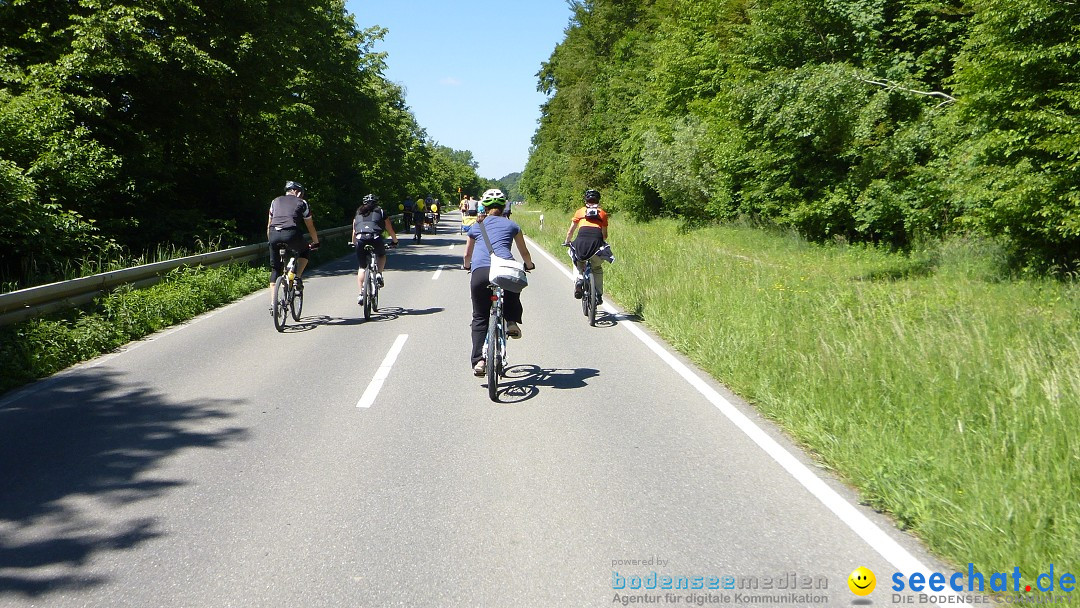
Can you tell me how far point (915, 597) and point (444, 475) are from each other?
2737mm

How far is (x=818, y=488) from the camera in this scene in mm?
4652

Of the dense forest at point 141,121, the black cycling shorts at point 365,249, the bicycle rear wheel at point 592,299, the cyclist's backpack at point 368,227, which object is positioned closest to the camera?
the bicycle rear wheel at point 592,299

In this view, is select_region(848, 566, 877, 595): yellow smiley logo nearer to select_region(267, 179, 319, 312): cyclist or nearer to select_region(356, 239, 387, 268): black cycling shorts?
select_region(267, 179, 319, 312): cyclist

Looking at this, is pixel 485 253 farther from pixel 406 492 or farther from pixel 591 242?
pixel 591 242

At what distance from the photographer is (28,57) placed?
1584 centimetres

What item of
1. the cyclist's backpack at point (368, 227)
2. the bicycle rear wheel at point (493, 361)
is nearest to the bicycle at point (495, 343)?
the bicycle rear wheel at point (493, 361)

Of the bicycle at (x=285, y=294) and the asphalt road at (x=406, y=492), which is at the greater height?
the bicycle at (x=285, y=294)

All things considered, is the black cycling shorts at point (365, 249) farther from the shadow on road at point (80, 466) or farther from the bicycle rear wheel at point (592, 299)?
the shadow on road at point (80, 466)

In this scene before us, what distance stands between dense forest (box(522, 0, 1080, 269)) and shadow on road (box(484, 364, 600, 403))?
25.1ft

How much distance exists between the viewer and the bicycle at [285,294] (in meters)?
10.6

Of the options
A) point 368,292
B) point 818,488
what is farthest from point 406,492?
point 368,292

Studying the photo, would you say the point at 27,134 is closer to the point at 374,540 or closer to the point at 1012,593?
the point at 374,540

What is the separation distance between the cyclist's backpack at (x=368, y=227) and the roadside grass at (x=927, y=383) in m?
4.38

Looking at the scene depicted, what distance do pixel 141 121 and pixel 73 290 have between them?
9.58 metres
